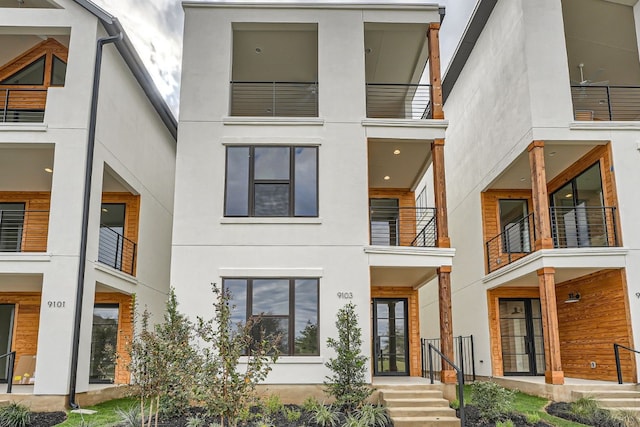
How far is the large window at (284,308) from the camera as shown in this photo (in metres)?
12.6

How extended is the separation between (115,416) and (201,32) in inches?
367

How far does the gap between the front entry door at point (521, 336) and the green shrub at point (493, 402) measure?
617 centimetres

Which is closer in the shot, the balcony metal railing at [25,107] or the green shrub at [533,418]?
the green shrub at [533,418]

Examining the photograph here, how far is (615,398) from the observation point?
39.4 ft

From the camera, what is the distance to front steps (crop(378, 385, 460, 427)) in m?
10.6

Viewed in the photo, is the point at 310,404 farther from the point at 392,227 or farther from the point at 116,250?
the point at 116,250

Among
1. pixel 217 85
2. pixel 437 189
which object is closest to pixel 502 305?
pixel 437 189

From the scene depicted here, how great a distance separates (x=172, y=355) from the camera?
29.3ft

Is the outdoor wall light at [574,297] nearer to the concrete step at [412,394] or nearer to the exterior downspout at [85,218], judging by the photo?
the concrete step at [412,394]

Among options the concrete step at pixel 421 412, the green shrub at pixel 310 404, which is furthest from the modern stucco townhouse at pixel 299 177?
the concrete step at pixel 421 412

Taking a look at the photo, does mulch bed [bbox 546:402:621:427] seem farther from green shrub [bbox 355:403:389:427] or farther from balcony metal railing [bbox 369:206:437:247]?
balcony metal railing [bbox 369:206:437:247]

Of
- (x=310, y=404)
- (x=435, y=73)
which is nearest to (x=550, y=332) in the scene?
(x=310, y=404)

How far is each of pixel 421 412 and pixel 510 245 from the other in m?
7.99

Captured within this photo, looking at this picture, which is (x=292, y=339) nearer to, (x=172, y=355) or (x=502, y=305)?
(x=172, y=355)
